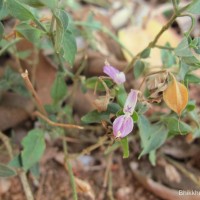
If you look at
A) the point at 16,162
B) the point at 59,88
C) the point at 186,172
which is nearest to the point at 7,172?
the point at 16,162

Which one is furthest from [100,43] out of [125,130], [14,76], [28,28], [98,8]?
[125,130]

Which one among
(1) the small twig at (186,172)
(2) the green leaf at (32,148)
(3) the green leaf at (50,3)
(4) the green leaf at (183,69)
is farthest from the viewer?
(1) the small twig at (186,172)

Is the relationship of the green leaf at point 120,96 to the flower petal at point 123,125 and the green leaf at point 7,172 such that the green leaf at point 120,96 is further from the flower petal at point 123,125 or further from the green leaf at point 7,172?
the green leaf at point 7,172

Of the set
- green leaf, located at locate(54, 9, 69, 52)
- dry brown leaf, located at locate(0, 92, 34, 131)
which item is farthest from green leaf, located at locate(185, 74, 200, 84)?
dry brown leaf, located at locate(0, 92, 34, 131)

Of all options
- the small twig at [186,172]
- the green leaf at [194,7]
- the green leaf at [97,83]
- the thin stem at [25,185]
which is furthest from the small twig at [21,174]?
the green leaf at [194,7]

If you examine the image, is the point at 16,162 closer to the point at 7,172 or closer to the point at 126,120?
the point at 7,172

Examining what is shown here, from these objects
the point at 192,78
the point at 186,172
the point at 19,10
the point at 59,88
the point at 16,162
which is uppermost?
the point at 19,10
